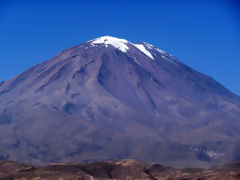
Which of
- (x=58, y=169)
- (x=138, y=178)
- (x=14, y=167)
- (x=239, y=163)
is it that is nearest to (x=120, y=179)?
(x=138, y=178)

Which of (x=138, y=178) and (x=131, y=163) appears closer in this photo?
(x=138, y=178)

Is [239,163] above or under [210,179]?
above

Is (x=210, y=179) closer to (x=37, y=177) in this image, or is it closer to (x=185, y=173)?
(x=185, y=173)

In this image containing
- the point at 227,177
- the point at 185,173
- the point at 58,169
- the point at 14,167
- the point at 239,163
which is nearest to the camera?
the point at 227,177

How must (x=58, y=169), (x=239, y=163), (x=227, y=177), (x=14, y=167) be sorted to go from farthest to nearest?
(x=239, y=163), (x=14, y=167), (x=58, y=169), (x=227, y=177)

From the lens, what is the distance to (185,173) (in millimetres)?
134250

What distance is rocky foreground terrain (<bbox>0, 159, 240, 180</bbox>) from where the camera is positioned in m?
110

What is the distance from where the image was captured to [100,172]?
121 metres

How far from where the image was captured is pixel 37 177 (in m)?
108

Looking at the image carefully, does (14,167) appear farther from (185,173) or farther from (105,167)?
(185,173)

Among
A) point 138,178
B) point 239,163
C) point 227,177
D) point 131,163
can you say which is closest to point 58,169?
point 138,178

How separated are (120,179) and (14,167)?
76.0ft

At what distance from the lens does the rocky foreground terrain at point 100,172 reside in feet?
361

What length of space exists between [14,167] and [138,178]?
2677 centimetres
